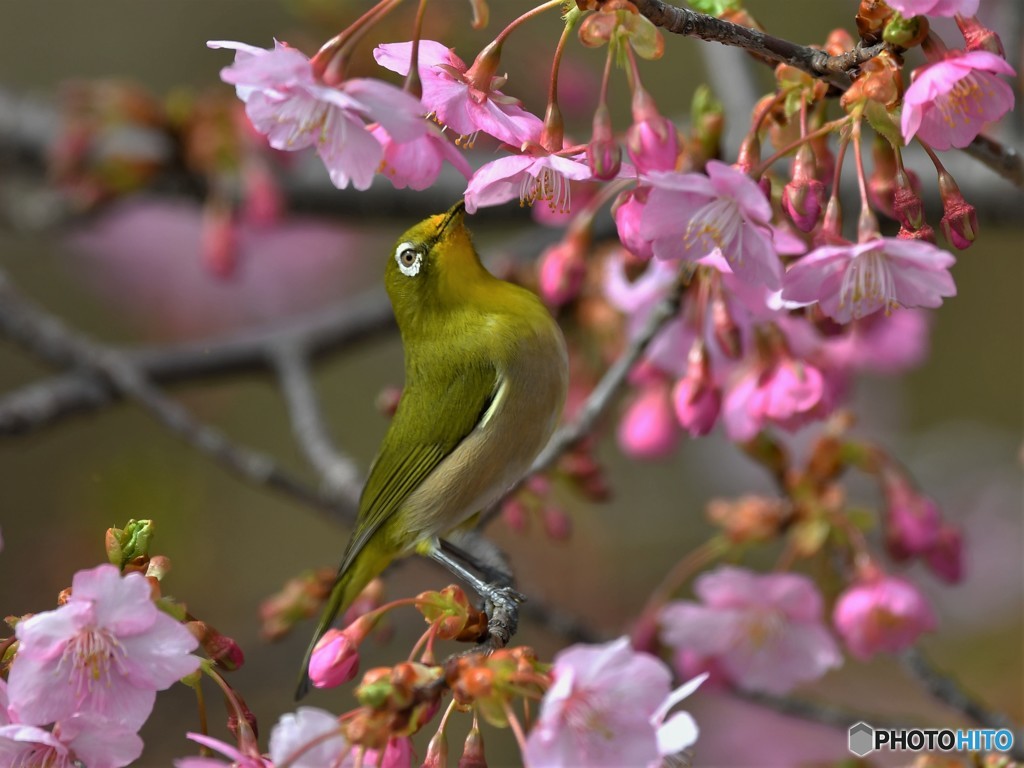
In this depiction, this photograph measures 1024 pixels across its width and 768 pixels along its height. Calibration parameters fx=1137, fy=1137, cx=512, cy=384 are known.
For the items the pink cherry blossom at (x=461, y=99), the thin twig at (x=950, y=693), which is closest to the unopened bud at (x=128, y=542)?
Answer: the pink cherry blossom at (x=461, y=99)

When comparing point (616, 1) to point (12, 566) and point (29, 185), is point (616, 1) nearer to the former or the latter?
point (12, 566)

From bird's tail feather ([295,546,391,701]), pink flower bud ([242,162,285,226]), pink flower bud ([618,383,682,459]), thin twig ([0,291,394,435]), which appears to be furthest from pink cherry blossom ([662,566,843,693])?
pink flower bud ([242,162,285,226])

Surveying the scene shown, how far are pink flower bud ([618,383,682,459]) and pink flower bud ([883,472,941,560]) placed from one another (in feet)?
2.09

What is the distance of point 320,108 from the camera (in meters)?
1.68

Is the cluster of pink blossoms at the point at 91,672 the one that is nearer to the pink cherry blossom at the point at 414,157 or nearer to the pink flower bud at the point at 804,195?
the pink cherry blossom at the point at 414,157

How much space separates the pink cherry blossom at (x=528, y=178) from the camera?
5.88ft

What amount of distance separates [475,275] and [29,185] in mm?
3953

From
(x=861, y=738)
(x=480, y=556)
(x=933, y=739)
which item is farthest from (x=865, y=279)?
(x=861, y=738)

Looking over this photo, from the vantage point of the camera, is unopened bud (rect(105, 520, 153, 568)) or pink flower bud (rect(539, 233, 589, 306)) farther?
pink flower bud (rect(539, 233, 589, 306))

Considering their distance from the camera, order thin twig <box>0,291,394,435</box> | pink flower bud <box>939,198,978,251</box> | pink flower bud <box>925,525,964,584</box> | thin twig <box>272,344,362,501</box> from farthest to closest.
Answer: thin twig <box>0,291,394,435</box> < thin twig <box>272,344,362,501</box> < pink flower bud <box>925,525,964,584</box> < pink flower bud <box>939,198,978,251</box>

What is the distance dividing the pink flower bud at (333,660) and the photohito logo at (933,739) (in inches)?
52.3

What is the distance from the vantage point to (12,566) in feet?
16.0

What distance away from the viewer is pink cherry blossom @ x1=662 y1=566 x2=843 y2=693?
2.92 metres

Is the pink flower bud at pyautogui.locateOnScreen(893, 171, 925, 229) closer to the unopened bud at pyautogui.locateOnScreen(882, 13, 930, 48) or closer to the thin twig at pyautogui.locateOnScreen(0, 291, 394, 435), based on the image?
the unopened bud at pyautogui.locateOnScreen(882, 13, 930, 48)
